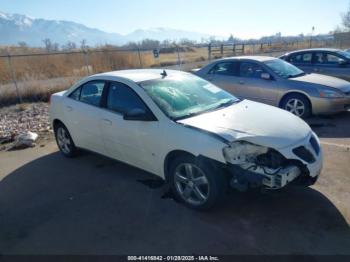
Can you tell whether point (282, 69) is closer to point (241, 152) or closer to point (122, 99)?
point (122, 99)

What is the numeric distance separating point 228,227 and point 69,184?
2.56 m

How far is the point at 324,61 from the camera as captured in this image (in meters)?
10.5

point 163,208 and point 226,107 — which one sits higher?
point 226,107

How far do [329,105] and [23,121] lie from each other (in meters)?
7.87

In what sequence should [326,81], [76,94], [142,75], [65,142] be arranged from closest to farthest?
[142,75]
[76,94]
[65,142]
[326,81]

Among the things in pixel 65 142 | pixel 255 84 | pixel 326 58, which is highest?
pixel 326 58

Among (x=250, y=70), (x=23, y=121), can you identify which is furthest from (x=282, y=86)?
(x=23, y=121)

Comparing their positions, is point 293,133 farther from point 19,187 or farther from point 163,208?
point 19,187

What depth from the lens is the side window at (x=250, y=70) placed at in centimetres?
842

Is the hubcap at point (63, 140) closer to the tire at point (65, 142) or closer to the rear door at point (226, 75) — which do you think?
the tire at point (65, 142)

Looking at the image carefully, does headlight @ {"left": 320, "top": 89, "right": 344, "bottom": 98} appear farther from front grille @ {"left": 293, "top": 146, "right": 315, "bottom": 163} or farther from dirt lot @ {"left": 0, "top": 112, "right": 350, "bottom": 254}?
front grille @ {"left": 293, "top": 146, "right": 315, "bottom": 163}

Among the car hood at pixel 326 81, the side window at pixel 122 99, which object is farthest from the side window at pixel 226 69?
the side window at pixel 122 99

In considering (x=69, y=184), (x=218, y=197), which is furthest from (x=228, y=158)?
(x=69, y=184)

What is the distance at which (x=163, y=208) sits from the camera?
414 centimetres
